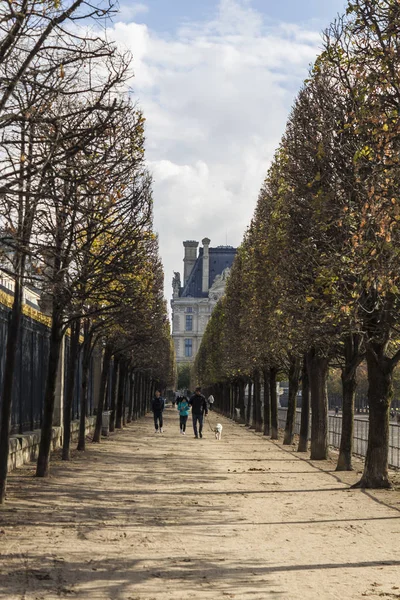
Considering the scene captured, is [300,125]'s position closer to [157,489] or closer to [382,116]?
[157,489]

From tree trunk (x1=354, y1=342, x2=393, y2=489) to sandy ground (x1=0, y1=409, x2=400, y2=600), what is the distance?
0.59 metres

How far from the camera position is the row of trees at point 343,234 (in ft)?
40.7

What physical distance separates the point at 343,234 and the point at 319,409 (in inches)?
364

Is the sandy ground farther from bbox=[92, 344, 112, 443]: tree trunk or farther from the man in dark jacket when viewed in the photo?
the man in dark jacket

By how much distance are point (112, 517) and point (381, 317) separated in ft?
23.8

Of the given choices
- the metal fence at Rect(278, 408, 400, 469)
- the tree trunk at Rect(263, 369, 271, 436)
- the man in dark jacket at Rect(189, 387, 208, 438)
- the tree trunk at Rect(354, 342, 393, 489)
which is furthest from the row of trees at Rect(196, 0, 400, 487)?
the tree trunk at Rect(263, 369, 271, 436)

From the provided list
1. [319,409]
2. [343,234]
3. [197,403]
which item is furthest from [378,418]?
[197,403]

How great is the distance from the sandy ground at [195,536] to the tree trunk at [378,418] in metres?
0.59

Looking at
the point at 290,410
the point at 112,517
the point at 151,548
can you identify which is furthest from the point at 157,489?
the point at 290,410

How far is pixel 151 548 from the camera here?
11703 millimetres

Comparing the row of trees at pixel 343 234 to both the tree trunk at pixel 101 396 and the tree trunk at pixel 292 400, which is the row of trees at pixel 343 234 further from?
the tree trunk at pixel 101 396

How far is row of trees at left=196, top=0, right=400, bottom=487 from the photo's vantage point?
12398 mm

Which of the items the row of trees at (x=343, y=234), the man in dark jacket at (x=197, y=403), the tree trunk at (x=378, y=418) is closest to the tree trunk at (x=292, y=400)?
the row of trees at (x=343, y=234)

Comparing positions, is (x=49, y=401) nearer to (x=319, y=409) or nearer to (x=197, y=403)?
(x=319, y=409)
